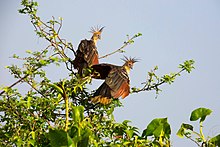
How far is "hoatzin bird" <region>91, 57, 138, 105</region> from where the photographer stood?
8.33 ft

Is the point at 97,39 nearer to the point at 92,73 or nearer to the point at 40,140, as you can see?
the point at 92,73

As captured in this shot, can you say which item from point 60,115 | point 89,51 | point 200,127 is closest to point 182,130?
point 200,127

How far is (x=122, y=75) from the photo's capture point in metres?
2.79

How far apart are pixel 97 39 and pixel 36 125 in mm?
1597

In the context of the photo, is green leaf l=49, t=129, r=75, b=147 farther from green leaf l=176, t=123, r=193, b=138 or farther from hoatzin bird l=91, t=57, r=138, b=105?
hoatzin bird l=91, t=57, r=138, b=105

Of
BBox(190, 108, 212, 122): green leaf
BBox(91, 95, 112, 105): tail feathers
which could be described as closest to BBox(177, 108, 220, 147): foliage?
BBox(190, 108, 212, 122): green leaf

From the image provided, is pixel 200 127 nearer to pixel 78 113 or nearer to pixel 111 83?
pixel 78 113

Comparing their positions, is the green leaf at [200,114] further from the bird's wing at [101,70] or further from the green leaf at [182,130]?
the bird's wing at [101,70]

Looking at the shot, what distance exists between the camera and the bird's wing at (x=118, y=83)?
2639mm

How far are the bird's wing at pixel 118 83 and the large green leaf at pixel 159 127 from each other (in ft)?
5.31

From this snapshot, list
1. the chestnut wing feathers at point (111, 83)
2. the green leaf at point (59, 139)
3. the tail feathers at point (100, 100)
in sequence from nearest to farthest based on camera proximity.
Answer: the green leaf at point (59, 139) < the tail feathers at point (100, 100) < the chestnut wing feathers at point (111, 83)

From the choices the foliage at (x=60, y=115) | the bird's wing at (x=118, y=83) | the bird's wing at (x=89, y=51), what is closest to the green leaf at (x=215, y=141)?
the foliage at (x=60, y=115)

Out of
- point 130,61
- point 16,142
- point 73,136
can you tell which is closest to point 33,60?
point 16,142

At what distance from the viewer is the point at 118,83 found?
2.71m
